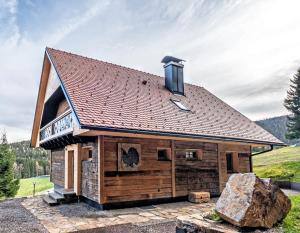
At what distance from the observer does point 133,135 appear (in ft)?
26.2

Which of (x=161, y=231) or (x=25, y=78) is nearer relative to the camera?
(x=161, y=231)

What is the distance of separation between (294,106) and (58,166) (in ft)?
72.1

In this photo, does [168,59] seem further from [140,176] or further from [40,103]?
[140,176]

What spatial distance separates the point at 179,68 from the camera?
12.8 m

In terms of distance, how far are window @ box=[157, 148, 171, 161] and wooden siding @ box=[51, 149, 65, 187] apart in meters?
4.77

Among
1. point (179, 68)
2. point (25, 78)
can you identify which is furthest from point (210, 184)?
point (25, 78)

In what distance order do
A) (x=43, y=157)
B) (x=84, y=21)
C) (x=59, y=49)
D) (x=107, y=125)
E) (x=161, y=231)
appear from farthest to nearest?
(x=43, y=157) → (x=59, y=49) → (x=84, y=21) → (x=107, y=125) → (x=161, y=231)

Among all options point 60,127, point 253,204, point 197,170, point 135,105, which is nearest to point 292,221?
point 253,204

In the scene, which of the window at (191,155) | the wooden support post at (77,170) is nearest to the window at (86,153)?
the wooden support post at (77,170)

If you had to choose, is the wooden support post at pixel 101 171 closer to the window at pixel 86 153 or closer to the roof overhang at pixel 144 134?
the roof overhang at pixel 144 134

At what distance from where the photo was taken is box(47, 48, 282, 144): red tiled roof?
7.79 meters

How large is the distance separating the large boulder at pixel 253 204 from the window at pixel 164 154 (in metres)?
4.66

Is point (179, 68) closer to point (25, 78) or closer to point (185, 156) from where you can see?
point (185, 156)

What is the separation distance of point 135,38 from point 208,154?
5172 mm
